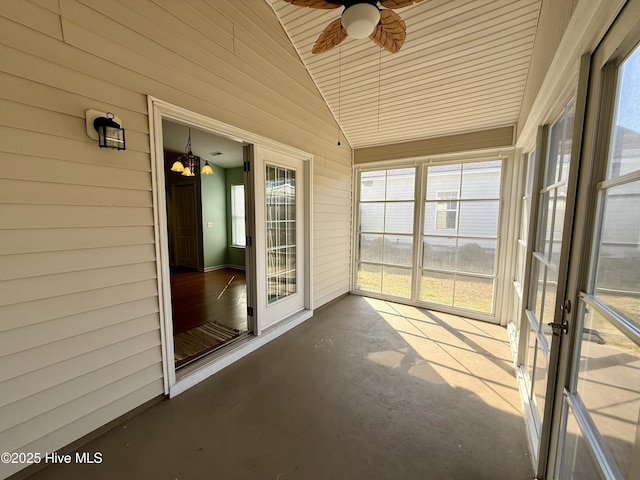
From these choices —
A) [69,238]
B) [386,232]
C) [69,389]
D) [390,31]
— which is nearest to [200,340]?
[69,389]

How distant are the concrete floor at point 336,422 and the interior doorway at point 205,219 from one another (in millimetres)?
1856

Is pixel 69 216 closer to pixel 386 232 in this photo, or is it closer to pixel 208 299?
pixel 208 299

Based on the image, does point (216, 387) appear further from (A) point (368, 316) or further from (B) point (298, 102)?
(B) point (298, 102)

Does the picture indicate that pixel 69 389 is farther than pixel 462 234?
No

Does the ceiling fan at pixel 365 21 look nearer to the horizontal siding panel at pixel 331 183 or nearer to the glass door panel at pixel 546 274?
the glass door panel at pixel 546 274

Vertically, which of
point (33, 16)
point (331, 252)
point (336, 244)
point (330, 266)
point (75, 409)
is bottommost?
point (75, 409)

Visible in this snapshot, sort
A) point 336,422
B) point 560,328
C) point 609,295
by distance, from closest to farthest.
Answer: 1. point 609,295
2. point 560,328
3. point 336,422

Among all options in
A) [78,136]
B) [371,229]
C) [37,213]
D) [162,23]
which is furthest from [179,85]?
[371,229]

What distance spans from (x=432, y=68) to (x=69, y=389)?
13.1 feet

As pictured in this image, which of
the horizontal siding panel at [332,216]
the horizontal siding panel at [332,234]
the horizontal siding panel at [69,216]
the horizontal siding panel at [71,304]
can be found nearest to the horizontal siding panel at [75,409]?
the horizontal siding panel at [71,304]

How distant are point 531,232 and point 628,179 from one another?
1.37 metres

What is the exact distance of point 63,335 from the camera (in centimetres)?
149

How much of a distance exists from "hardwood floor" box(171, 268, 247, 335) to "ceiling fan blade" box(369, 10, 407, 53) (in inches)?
121

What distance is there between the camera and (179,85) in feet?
6.37
